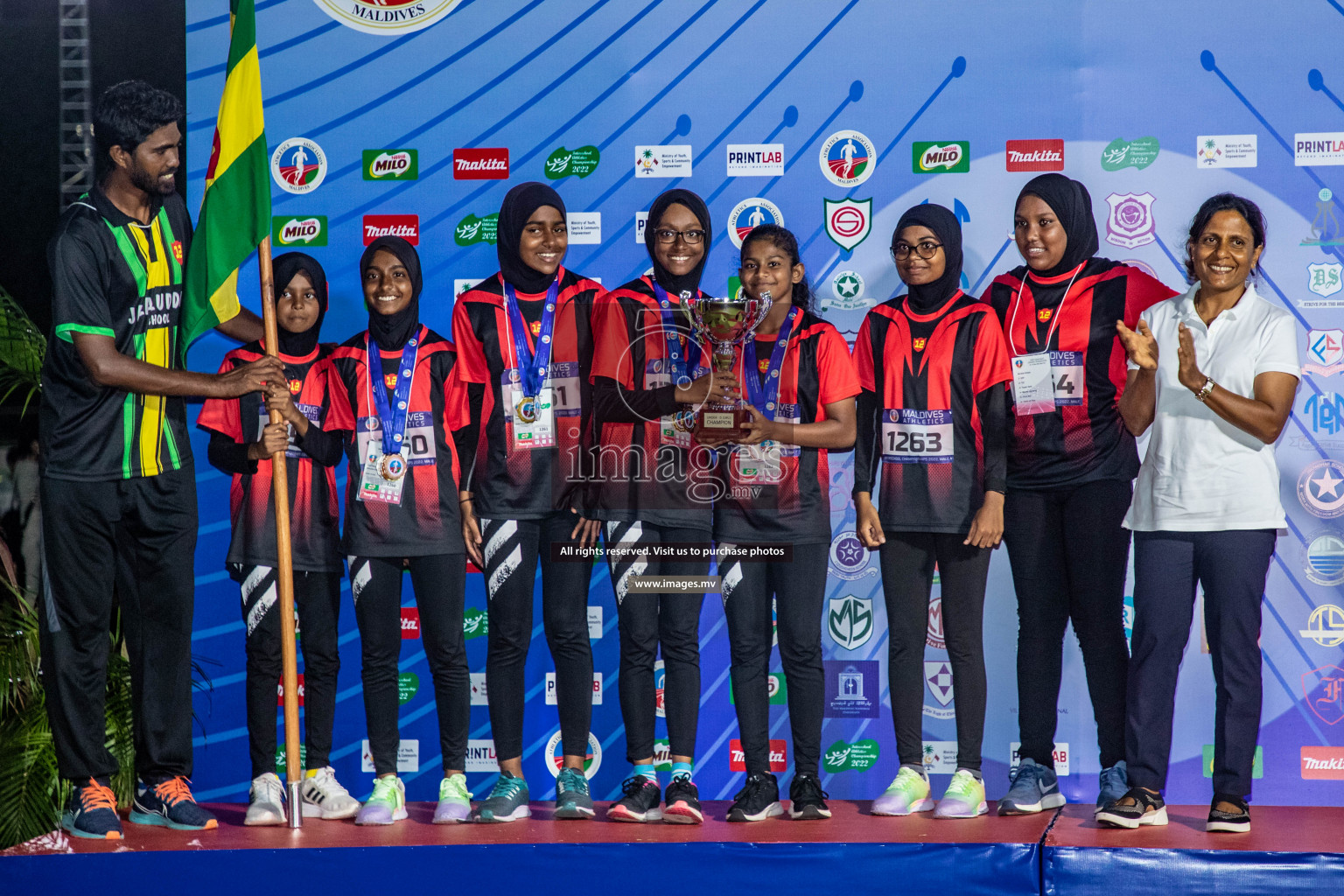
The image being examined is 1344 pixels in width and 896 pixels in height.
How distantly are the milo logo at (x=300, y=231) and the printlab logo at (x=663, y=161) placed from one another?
1142 millimetres

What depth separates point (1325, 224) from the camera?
4.04 m

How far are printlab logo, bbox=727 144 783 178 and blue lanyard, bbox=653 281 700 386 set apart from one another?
0.69 meters

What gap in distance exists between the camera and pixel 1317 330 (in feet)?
13.3

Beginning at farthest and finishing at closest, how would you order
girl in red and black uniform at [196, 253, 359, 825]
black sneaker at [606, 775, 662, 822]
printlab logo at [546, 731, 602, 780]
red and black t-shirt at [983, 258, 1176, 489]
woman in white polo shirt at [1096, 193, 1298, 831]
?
printlab logo at [546, 731, 602, 780] < girl in red and black uniform at [196, 253, 359, 825] < red and black t-shirt at [983, 258, 1176, 489] < black sneaker at [606, 775, 662, 822] < woman in white polo shirt at [1096, 193, 1298, 831]

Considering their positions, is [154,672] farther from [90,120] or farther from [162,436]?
[90,120]

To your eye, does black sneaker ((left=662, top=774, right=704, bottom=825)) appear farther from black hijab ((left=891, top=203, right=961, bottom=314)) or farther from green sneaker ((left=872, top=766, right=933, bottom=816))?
black hijab ((left=891, top=203, right=961, bottom=314))

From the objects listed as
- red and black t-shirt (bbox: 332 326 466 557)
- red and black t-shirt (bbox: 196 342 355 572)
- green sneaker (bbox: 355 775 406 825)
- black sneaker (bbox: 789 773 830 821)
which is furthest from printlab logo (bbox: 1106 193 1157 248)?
green sneaker (bbox: 355 775 406 825)

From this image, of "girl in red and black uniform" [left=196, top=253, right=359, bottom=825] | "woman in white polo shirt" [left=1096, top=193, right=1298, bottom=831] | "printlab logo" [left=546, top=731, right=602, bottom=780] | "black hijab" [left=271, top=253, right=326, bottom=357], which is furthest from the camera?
"printlab logo" [left=546, top=731, right=602, bottom=780]

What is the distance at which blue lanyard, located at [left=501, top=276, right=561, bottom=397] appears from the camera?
3.83 meters

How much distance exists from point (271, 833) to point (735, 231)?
2.44 m

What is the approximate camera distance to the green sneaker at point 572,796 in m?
3.63

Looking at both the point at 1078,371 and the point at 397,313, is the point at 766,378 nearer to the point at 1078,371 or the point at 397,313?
the point at 1078,371

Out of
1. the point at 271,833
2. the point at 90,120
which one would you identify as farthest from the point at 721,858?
the point at 90,120

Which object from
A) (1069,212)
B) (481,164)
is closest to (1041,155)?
(1069,212)
